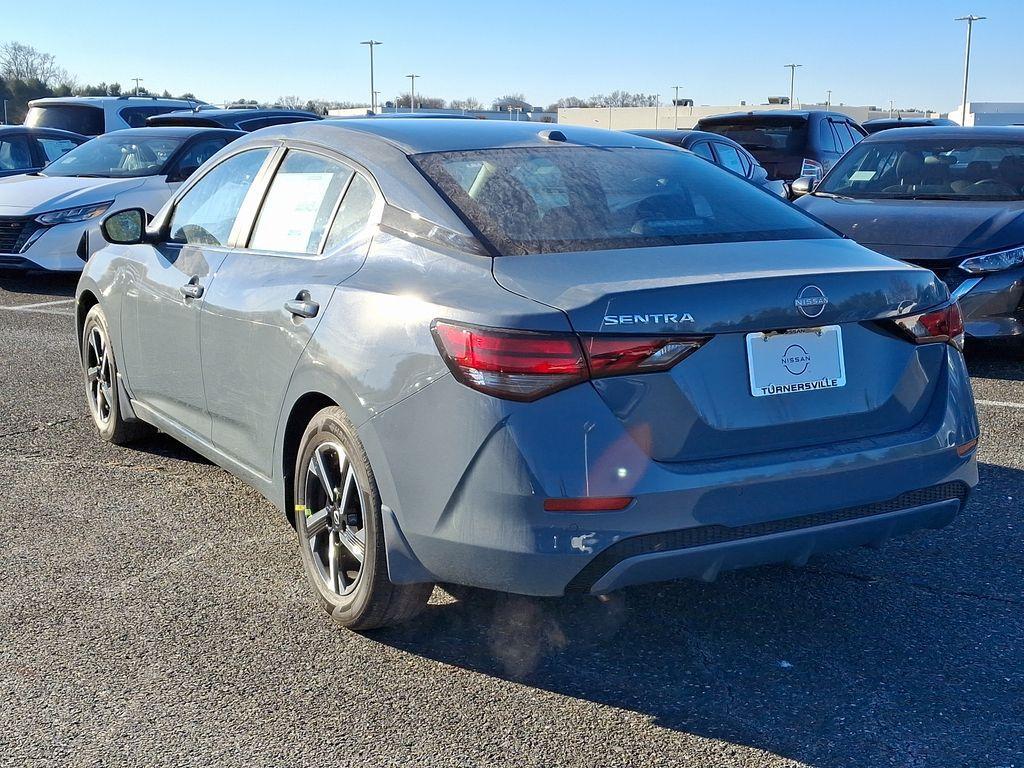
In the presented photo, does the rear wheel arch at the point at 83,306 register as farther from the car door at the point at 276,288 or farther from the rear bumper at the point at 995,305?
the rear bumper at the point at 995,305

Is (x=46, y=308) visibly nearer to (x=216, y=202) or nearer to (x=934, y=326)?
(x=216, y=202)

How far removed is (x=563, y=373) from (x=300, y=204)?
5.29 ft

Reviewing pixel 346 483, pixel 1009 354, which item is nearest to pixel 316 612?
pixel 346 483

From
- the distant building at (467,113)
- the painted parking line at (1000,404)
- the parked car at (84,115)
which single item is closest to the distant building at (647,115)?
the distant building at (467,113)

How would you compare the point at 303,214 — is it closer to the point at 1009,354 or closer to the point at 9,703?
the point at 9,703

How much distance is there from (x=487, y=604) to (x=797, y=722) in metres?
1.15

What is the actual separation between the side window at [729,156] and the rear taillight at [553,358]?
1080cm

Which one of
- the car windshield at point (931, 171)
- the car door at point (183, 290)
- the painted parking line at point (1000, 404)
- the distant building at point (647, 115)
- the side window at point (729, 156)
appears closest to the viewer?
the car door at point (183, 290)

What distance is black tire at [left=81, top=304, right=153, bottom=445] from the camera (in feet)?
18.5

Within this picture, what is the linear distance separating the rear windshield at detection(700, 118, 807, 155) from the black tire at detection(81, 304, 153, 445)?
11.6m

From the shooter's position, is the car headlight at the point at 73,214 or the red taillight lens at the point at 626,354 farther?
the car headlight at the point at 73,214

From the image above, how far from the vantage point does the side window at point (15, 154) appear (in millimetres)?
13883

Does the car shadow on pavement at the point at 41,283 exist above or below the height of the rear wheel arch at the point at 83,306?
below

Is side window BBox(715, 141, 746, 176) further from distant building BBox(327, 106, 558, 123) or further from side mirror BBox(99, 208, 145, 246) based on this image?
side mirror BBox(99, 208, 145, 246)
